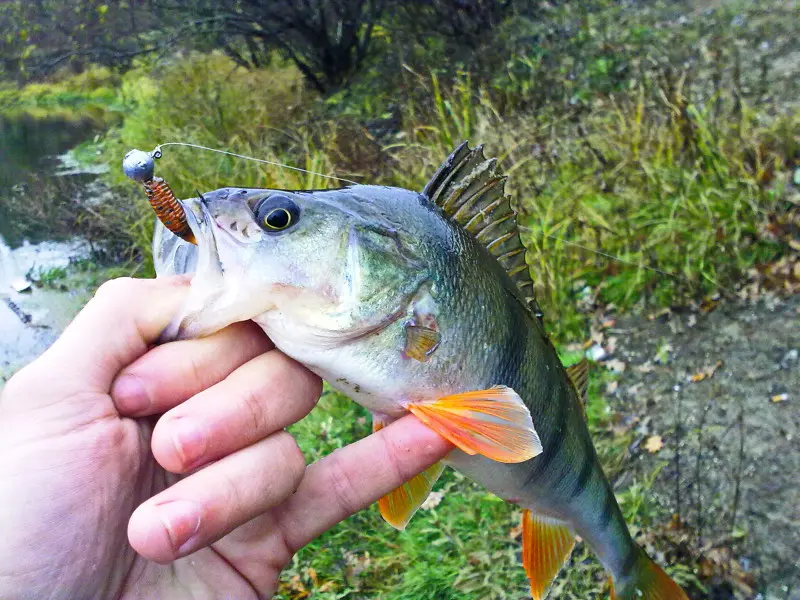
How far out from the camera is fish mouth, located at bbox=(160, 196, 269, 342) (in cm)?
122

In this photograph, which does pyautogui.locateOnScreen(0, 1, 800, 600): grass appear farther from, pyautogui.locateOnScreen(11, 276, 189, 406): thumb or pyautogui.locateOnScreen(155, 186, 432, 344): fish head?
pyautogui.locateOnScreen(11, 276, 189, 406): thumb

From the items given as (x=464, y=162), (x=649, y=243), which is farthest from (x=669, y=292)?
(x=464, y=162)

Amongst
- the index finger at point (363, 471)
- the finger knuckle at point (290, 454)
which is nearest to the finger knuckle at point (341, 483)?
the index finger at point (363, 471)

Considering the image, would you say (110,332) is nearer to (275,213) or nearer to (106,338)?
(106,338)

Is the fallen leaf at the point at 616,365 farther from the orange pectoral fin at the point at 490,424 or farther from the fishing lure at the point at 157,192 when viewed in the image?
the fishing lure at the point at 157,192

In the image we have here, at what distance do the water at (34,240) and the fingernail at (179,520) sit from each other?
523 cm

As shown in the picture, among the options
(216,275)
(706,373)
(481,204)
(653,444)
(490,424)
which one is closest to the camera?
(216,275)

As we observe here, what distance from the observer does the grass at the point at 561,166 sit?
10.2ft

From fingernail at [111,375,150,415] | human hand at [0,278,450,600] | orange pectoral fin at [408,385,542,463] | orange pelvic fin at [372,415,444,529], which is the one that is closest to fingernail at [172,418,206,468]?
human hand at [0,278,450,600]

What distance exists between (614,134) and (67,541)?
4893 millimetres

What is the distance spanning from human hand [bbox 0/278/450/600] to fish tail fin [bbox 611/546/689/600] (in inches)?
39.9

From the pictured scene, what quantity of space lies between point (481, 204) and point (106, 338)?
90cm

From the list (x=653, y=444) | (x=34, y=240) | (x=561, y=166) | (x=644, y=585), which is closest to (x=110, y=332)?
(x=644, y=585)

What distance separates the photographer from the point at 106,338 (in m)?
1.25
